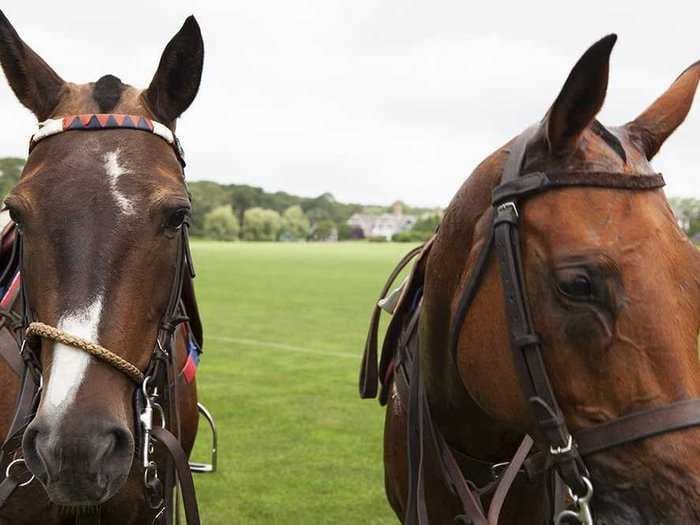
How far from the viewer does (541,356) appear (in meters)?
2.24

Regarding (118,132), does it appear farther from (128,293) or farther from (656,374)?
(656,374)

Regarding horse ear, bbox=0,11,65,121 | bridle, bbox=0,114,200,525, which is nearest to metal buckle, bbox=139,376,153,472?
bridle, bbox=0,114,200,525

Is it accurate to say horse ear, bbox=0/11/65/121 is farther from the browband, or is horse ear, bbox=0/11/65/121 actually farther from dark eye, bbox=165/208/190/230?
dark eye, bbox=165/208/190/230

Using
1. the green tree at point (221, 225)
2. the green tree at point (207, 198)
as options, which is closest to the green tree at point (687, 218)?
the green tree at point (221, 225)

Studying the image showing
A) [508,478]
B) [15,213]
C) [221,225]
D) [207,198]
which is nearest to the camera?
[15,213]

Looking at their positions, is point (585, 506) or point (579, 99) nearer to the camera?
point (585, 506)

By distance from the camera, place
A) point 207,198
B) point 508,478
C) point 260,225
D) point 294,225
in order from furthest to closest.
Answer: point 294,225 < point 260,225 < point 207,198 < point 508,478

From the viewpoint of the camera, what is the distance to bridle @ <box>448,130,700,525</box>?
206 cm

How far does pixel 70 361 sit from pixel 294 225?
12231 centimetres

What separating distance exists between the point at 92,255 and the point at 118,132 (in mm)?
613

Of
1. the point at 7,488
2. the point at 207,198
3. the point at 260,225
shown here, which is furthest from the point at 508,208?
the point at 207,198

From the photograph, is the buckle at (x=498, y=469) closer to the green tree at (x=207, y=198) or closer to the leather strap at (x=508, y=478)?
the leather strap at (x=508, y=478)

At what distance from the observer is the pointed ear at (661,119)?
257 cm

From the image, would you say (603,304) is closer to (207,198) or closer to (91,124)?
(91,124)
